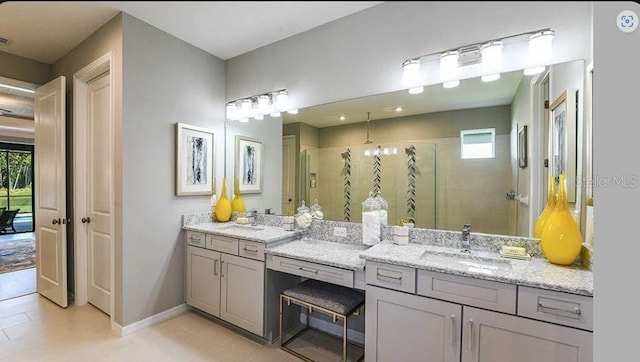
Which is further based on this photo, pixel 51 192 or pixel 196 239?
pixel 51 192

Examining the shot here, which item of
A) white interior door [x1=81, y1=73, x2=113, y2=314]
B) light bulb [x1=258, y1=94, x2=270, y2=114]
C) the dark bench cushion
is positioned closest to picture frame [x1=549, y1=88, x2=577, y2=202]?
the dark bench cushion

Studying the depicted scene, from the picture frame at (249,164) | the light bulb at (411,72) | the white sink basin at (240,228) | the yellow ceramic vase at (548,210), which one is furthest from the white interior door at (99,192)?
the yellow ceramic vase at (548,210)

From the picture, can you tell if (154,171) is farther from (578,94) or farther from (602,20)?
(578,94)

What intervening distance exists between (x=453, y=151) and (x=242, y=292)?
6.15 feet

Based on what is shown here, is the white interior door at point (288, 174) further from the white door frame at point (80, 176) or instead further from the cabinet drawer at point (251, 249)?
the white door frame at point (80, 176)

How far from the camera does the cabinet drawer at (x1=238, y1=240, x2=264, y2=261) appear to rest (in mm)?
2104

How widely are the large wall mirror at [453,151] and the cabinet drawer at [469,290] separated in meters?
0.54

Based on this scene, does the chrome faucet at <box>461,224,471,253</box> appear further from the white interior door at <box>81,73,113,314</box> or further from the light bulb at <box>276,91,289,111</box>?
the white interior door at <box>81,73,113,314</box>

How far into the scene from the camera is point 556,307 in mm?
1210

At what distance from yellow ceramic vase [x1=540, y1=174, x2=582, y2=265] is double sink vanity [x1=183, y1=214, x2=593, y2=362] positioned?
59 mm

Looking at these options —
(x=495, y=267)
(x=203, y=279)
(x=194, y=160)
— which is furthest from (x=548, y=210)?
(x=194, y=160)

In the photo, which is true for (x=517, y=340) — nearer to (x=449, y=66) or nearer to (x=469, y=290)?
(x=469, y=290)

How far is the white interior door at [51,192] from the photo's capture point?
2.65 m

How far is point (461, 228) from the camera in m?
1.85
